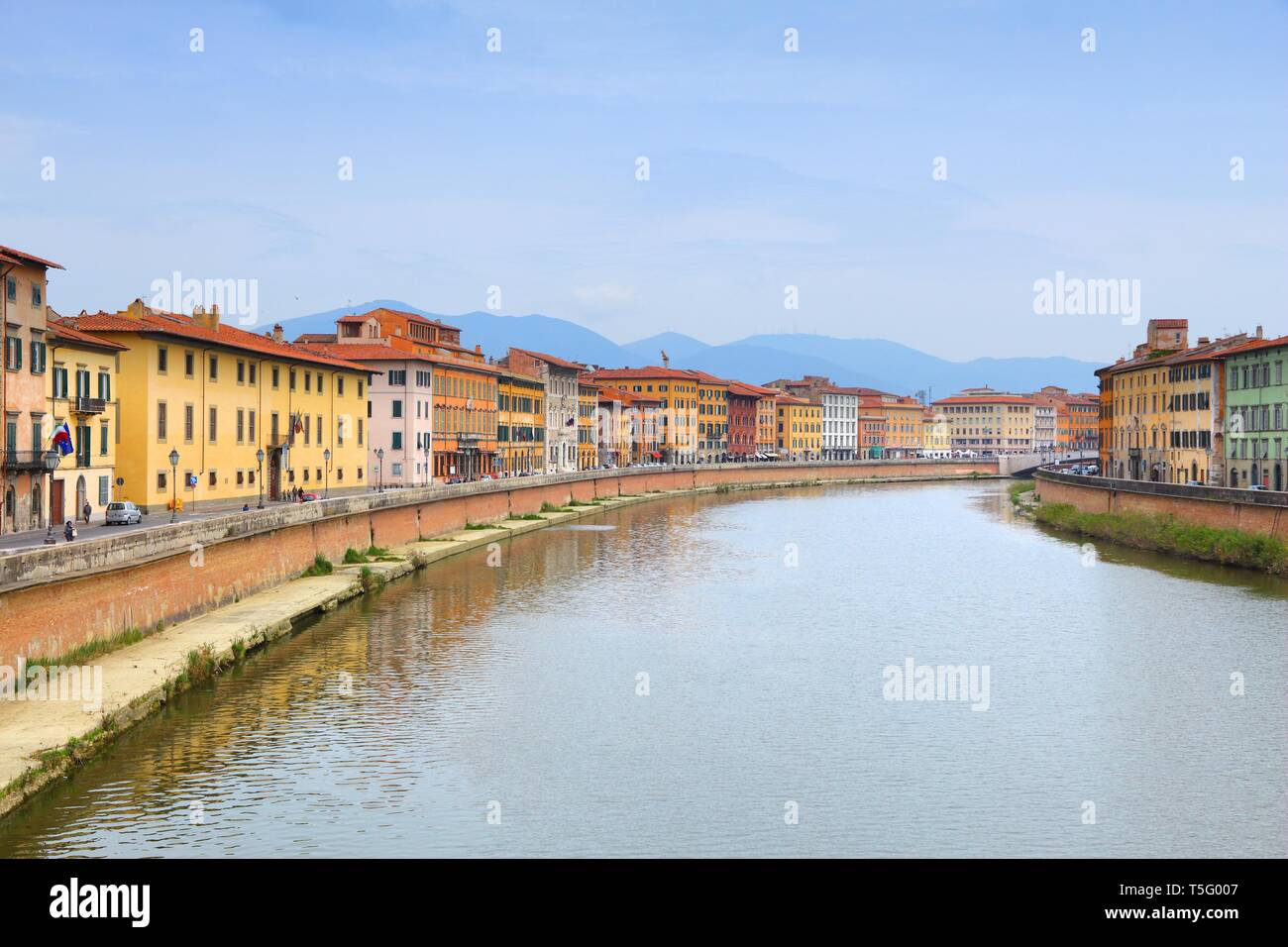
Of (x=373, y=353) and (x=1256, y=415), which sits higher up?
(x=373, y=353)

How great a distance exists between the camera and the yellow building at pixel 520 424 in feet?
377

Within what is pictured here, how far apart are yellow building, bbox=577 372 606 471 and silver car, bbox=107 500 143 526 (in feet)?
311

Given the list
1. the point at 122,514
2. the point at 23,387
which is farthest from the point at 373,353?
the point at 23,387

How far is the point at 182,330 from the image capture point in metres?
58.8

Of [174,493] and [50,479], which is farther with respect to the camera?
[174,493]

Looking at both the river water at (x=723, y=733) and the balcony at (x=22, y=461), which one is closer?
the river water at (x=723, y=733)

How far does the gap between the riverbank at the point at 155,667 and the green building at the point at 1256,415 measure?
4850 centimetres

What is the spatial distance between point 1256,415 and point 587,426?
81425 millimetres

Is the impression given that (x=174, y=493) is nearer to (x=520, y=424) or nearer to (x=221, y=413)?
(x=221, y=413)

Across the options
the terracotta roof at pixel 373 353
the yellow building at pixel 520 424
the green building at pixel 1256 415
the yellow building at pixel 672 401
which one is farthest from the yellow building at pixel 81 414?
the yellow building at pixel 672 401

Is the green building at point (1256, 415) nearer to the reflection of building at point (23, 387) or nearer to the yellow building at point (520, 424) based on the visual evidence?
the yellow building at point (520, 424)

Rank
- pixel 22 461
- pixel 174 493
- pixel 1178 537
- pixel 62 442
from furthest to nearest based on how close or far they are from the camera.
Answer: pixel 1178 537
pixel 174 493
pixel 22 461
pixel 62 442

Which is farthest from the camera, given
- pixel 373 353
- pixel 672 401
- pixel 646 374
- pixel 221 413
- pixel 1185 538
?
pixel 646 374

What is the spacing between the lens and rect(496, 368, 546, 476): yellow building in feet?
377
